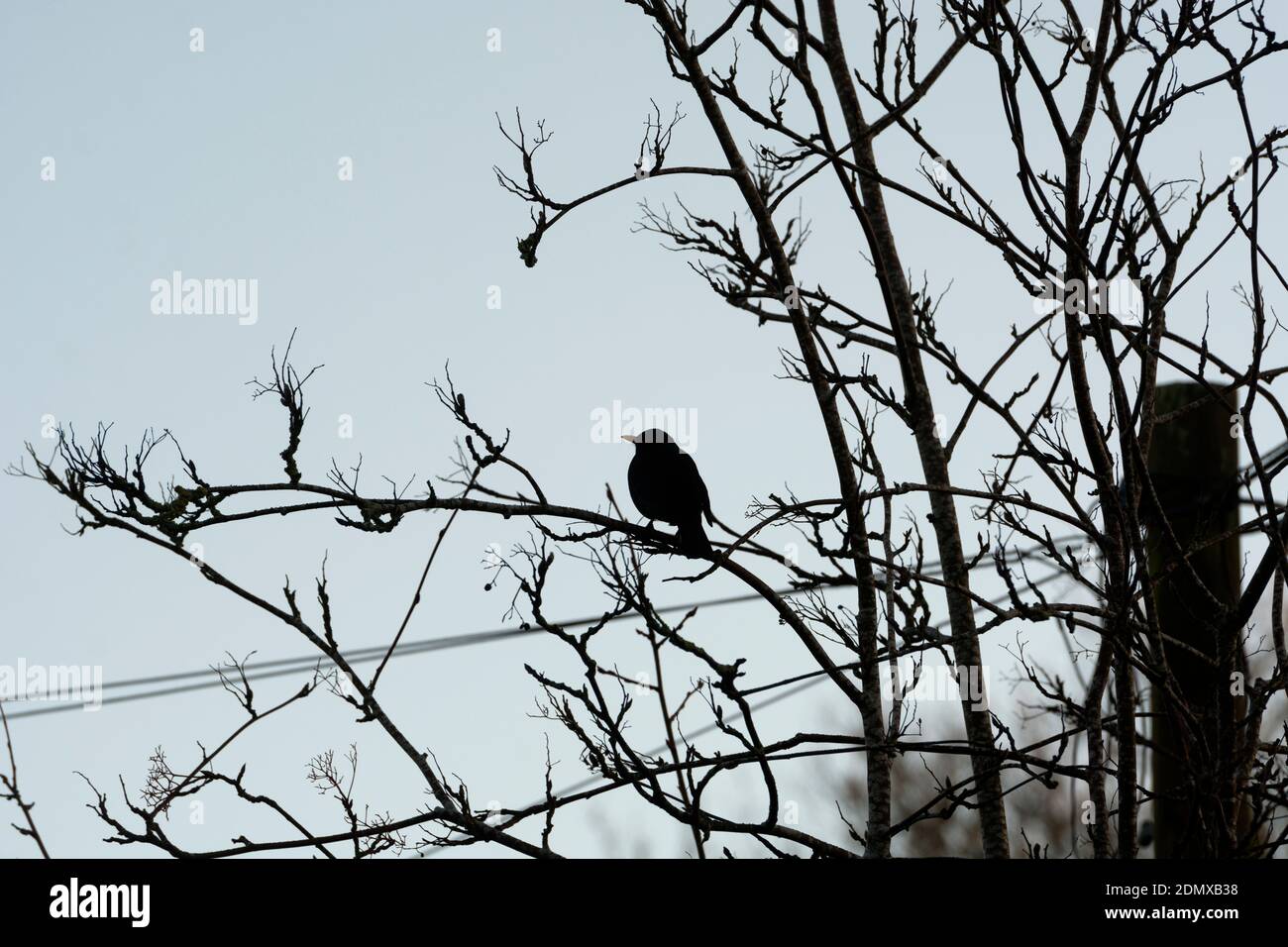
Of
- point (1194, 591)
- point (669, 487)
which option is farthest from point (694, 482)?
point (1194, 591)

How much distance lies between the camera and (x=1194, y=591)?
201 inches

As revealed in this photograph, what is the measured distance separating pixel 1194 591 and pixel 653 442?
91.8 inches

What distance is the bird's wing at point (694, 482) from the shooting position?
5.27 metres

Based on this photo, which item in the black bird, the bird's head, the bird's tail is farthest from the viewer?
the bird's head

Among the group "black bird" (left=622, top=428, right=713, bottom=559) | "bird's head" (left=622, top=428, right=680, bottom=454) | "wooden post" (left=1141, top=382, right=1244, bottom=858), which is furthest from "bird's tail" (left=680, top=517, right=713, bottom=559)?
"wooden post" (left=1141, top=382, right=1244, bottom=858)

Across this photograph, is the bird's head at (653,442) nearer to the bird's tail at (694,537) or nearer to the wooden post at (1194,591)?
the bird's tail at (694,537)

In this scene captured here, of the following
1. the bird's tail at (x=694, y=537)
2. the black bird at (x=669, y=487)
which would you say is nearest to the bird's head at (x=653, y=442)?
the black bird at (x=669, y=487)

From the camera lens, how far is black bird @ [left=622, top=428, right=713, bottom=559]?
511 cm

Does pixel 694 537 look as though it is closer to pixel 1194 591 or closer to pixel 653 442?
pixel 653 442

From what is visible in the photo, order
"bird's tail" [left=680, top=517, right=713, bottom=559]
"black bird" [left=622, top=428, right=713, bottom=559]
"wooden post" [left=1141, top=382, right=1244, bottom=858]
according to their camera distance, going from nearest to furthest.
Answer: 1. "wooden post" [left=1141, top=382, right=1244, bottom=858]
2. "bird's tail" [left=680, top=517, right=713, bottom=559]
3. "black bird" [left=622, top=428, right=713, bottom=559]

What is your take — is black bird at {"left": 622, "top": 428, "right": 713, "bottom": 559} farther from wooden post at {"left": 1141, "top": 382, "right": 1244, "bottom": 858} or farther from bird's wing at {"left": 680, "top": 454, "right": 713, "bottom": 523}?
wooden post at {"left": 1141, "top": 382, "right": 1244, "bottom": 858}

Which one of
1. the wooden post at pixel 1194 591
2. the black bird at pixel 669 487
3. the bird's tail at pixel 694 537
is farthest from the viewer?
the black bird at pixel 669 487

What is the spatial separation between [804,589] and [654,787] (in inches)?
33.5
